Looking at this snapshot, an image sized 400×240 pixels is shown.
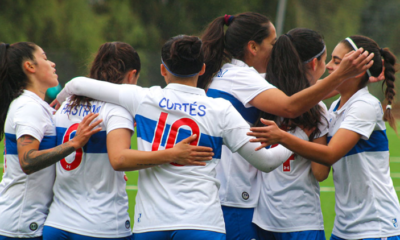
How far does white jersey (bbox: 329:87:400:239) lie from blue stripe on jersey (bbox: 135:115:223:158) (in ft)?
2.83

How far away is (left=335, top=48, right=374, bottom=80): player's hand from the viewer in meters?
2.76

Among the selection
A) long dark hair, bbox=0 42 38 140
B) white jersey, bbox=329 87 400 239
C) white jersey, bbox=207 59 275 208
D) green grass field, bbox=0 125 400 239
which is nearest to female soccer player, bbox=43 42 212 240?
long dark hair, bbox=0 42 38 140

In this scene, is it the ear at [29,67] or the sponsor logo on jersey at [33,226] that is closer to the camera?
the sponsor logo on jersey at [33,226]

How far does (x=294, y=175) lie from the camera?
3162mm

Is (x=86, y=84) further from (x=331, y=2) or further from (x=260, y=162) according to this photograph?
(x=331, y=2)

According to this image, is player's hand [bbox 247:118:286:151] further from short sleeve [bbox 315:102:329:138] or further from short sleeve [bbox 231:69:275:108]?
short sleeve [bbox 315:102:329:138]

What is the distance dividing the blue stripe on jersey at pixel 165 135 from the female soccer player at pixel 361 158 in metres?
0.56

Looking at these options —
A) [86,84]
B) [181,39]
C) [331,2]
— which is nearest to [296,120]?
[181,39]

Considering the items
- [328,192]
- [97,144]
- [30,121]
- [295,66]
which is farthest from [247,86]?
[328,192]

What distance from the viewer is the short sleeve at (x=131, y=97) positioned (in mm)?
2867

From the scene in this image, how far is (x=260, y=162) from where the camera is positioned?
9.23 feet

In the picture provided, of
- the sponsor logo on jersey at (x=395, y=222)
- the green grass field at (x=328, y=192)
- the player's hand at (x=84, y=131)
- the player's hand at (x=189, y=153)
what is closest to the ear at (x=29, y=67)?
the player's hand at (x=84, y=131)

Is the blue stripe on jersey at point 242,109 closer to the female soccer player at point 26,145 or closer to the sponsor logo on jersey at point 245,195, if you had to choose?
the sponsor logo on jersey at point 245,195

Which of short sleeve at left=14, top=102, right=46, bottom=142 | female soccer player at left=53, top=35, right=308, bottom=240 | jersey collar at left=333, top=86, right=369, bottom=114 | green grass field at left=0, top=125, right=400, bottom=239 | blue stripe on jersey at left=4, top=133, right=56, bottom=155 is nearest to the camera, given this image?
female soccer player at left=53, top=35, right=308, bottom=240
